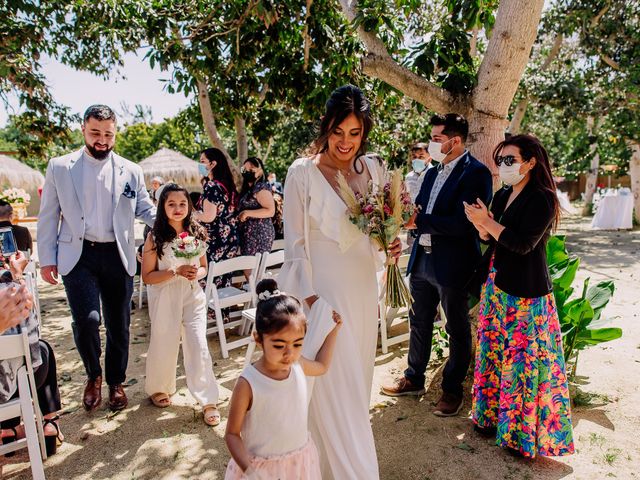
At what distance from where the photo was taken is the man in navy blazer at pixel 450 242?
11.3 feet

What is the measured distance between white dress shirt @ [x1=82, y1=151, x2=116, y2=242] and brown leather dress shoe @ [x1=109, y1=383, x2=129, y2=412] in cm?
132

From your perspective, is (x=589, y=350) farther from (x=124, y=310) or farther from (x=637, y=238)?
(x=637, y=238)

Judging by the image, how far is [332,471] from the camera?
2.61 m

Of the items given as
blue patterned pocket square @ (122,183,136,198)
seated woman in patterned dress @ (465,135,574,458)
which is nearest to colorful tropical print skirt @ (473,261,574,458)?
seated woman in patterned dress @ (465,135,574,458)

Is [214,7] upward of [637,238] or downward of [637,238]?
upward

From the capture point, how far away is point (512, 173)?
3.04 m

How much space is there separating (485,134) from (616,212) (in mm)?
13689

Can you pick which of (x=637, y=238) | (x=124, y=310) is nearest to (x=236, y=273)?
(x=124, y=310)

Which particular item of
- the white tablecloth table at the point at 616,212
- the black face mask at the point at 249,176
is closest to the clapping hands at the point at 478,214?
the black face mask at the point at 249,176

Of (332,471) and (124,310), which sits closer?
(332,471)

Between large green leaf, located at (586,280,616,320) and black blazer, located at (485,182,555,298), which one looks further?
large green leaf, located at (586,280,616,320)

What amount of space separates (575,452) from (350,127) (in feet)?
8.86

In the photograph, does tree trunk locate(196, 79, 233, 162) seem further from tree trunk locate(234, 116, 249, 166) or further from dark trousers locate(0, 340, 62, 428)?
dark trousers locate(0, 340, 62, 428)

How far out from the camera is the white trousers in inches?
153
